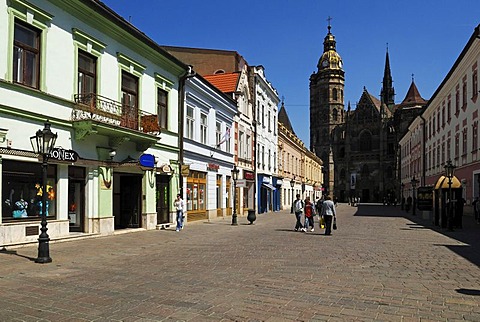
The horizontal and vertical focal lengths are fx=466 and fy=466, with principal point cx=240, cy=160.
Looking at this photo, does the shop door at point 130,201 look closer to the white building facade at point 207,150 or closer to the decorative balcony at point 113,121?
the decorative balcony at point 113,121

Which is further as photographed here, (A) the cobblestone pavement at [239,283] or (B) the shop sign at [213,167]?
(B) the shop sign at [213,167]

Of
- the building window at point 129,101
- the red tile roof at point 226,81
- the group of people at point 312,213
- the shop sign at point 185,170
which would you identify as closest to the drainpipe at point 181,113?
the shop sign at point 185,170

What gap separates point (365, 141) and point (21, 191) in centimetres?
10780

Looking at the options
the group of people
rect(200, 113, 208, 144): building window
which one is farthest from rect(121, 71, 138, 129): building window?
the group of people

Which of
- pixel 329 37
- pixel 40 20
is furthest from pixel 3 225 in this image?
pixel 329 37

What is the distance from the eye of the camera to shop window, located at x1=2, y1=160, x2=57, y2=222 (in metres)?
13.3

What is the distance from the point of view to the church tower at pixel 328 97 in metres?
119

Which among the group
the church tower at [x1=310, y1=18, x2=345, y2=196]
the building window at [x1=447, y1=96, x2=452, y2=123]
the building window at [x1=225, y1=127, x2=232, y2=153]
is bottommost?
the building window at [x1=225, y1=127, x2=232, y2=153]

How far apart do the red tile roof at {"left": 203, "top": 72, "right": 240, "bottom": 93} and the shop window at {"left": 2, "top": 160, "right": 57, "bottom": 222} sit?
A: 799 inches

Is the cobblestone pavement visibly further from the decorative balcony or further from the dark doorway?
the dark doorway

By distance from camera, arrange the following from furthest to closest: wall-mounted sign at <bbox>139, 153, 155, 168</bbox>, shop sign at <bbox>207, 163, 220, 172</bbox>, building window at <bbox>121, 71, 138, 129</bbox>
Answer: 1. shop sign at <bbox>207, 163, 220, 172</bbox>
2. wall-mounted sign at <bbox>139, 153, 155, 168</bbox>
3. building window at <bbox>121, 71, 138, 129</bbox>

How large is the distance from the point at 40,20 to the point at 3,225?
626cm

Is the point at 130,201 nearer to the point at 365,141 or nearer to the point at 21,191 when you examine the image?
the point at 21,191

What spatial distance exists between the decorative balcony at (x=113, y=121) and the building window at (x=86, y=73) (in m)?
0.41
